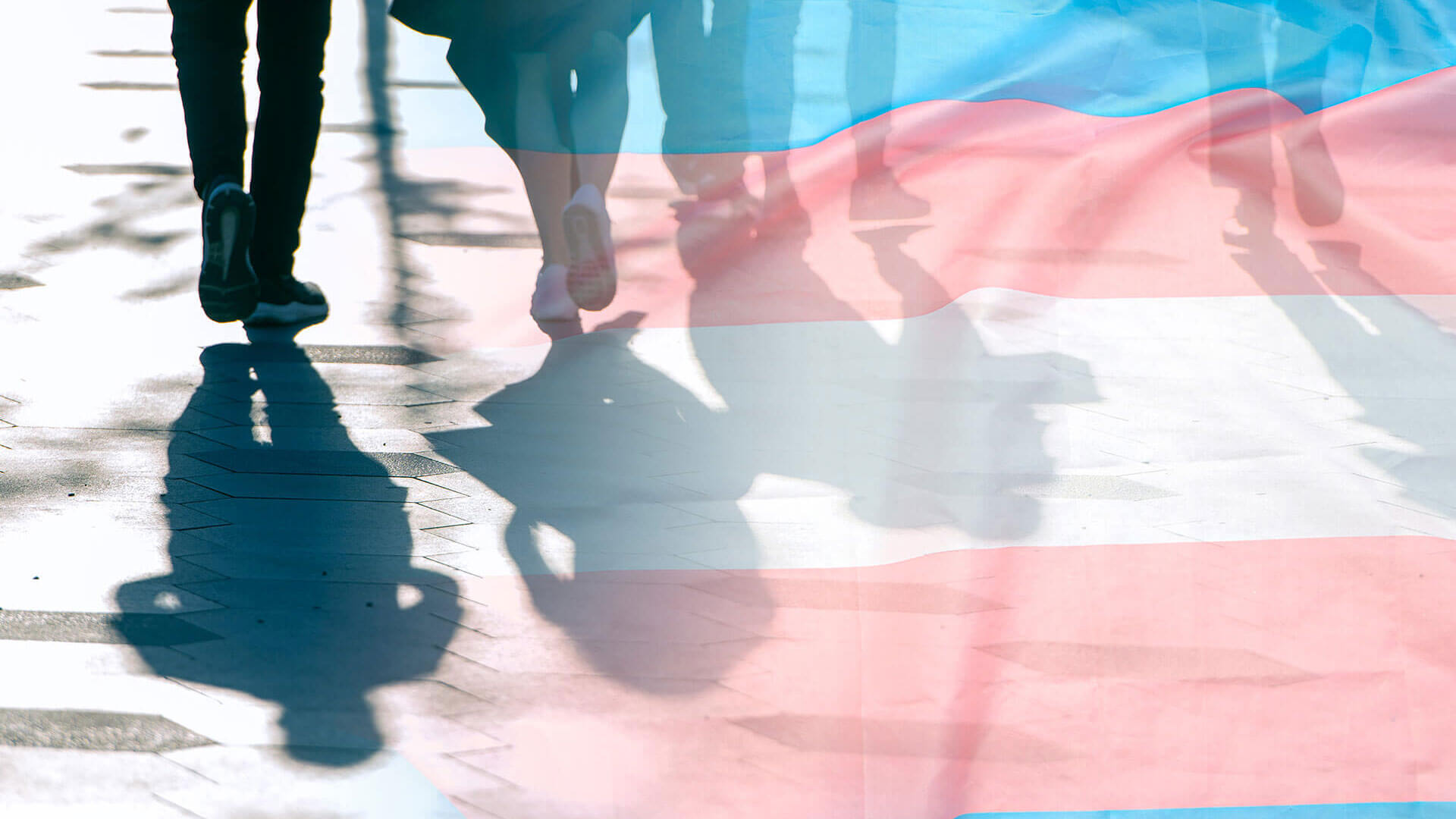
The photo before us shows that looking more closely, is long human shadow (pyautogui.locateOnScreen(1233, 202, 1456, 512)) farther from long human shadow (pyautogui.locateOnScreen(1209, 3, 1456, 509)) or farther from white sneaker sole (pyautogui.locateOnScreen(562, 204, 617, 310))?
white sneaker sole (pyautogui.locateOnScreen(562, 204, 617, 310))

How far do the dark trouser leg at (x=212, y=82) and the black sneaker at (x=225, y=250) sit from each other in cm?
6

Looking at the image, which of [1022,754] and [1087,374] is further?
[1087,374]

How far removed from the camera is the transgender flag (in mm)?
1057

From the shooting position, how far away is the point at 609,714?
1079mm

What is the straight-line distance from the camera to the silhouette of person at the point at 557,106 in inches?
73.4

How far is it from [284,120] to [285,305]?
1.04 ft

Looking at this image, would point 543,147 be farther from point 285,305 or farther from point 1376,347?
point 1376,347

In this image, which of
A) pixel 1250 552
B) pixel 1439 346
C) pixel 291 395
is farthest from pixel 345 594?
pixel 1439 346

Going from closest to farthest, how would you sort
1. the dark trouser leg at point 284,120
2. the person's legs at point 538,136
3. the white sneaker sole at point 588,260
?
the dark trouser leg at point 284,120, the white sneaker sole at point 588,260, the person's legs at point 538,136

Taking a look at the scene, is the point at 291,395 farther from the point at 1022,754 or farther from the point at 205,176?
the point at 1022,754

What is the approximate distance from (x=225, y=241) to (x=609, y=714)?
1.05 m

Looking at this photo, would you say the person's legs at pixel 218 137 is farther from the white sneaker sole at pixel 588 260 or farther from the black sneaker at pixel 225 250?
the white sneaker sole at pixel 588 260

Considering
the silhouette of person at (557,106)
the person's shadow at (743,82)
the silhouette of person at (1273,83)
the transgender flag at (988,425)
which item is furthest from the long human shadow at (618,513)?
the silhouette of person at (1273,83)

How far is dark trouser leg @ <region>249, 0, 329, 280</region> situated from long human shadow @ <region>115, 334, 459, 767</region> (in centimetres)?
40
